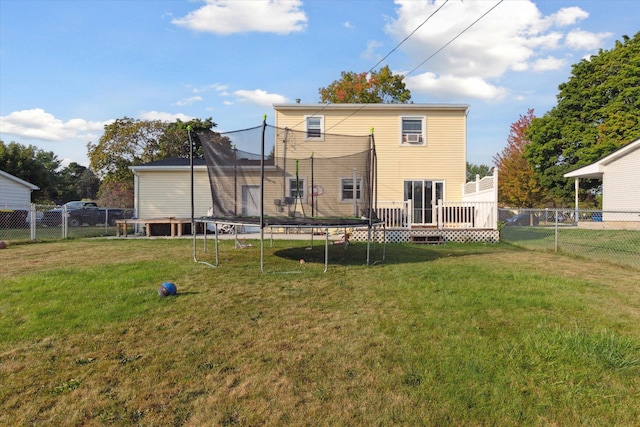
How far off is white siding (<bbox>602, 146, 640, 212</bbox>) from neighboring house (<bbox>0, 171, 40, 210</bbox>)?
29.8 m

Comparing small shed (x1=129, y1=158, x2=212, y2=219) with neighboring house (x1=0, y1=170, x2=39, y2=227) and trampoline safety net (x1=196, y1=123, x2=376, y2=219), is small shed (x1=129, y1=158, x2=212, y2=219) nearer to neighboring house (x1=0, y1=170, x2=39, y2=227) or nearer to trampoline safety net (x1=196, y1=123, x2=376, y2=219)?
neighboring house (x1=0, y1=170, x2=39, y2=227)

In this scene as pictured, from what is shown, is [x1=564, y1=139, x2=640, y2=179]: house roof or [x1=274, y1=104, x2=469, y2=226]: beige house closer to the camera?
[x1=274, y1=104, x2=469, y2=226]: beige house

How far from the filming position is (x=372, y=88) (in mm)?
31000

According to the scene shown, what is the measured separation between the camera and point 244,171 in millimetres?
7297

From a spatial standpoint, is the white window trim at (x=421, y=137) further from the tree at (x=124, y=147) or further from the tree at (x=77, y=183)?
the tree at (x=77, y=183)

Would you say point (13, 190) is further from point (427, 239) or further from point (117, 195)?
point (427, 239)

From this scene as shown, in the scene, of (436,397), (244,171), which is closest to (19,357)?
(436,397)

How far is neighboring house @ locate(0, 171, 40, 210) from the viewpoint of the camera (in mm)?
19969

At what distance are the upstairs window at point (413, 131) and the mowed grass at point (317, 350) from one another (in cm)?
1088

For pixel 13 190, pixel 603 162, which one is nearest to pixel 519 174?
pixel 603 162

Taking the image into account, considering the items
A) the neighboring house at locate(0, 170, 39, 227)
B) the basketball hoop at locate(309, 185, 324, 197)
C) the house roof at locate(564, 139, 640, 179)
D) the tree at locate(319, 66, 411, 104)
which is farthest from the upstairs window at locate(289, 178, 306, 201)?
the tree at locate(319, 66, 411, 104)

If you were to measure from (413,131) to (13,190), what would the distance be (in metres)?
21.4

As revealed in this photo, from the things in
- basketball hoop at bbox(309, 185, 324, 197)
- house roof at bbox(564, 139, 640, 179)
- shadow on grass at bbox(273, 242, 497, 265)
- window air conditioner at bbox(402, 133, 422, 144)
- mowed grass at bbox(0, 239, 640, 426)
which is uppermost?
window air conditioner at bbox(402, 133, 422, 144)

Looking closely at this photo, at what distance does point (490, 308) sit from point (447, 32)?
631 cm
